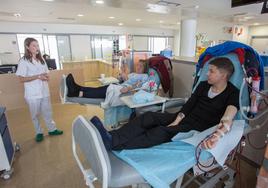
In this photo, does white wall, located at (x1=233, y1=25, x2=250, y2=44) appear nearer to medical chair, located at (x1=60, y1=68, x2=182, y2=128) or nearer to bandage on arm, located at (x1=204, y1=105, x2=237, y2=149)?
medical chair, located at (x1=60, y1=68, x2=182, y2=128)

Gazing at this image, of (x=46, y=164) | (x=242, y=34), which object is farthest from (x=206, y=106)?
(x=242, y=34)

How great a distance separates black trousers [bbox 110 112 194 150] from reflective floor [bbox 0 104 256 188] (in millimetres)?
676

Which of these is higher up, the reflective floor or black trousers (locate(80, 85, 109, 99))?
black trousers (locate(80, 85, 109, 99))

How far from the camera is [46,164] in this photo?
2068 millimetres

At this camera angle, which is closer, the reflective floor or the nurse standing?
the reflective floor

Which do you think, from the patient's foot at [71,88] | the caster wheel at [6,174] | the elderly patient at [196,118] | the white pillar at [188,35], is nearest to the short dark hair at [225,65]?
the elderly patient at [196,118]

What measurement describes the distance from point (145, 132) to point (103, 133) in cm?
42

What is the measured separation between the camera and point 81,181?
5.91 ft

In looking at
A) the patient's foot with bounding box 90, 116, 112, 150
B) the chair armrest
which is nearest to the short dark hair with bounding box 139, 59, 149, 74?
the chair armrest

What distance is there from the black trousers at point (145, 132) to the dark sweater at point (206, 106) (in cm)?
13

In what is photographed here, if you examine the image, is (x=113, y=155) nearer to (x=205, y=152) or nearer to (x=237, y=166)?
(x=205, y=152)

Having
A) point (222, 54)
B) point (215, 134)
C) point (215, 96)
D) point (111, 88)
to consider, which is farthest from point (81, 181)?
point (222, 54)

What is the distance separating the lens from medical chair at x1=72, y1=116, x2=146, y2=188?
962 millimetres

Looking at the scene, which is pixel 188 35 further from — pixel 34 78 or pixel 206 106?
pixel 34 78
